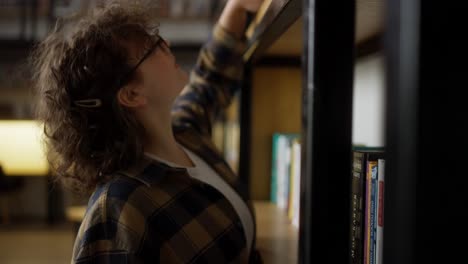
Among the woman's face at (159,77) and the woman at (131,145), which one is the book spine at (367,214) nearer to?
the woman at (131,145)

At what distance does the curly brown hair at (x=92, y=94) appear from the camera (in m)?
1.01

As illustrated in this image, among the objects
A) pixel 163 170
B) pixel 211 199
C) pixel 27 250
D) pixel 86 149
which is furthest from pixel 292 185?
pixel 27 250

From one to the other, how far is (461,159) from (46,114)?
96 centimetres

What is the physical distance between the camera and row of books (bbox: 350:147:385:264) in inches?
29.7

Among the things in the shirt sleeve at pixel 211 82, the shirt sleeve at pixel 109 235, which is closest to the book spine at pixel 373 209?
the shirt sleeve at pixel 109 235

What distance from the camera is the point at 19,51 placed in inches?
196

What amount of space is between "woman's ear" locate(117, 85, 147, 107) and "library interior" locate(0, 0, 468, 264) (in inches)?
1.8

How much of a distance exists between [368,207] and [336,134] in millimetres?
315

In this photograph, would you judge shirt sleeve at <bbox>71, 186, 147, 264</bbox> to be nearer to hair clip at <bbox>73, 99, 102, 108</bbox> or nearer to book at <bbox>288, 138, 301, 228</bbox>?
hair clip at <bbox>73, 99, 102, 108</bbox>

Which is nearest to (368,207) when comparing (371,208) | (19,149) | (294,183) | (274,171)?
(371,208)

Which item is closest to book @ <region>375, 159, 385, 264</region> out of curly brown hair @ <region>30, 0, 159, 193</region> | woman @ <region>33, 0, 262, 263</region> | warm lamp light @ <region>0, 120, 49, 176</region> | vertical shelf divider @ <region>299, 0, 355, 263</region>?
vertical shelf divider @ <region>299, 0, 355, 263</region>

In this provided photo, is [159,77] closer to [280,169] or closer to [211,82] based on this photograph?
[211,82]

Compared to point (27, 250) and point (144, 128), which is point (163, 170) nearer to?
point (144, 128)

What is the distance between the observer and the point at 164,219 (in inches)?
38.1
